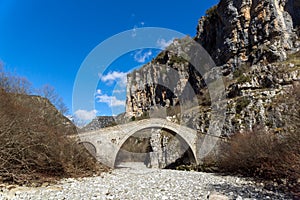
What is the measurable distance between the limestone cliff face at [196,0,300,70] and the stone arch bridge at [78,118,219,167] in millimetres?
15463

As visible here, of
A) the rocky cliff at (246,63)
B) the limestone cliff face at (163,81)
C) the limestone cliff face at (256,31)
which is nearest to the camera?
the rocky cliff at (246,63)

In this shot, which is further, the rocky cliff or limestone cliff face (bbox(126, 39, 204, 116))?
limestone cliff face (bbox(126, 39, 204, 116))

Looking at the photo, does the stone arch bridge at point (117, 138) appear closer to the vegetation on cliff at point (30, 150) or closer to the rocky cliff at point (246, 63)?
the vegetation on cliff at point (30, 150)

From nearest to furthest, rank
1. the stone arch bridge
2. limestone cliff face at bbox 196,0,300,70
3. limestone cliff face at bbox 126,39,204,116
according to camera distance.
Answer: the stone arch bridge → limestone cliff face at bbox 196,0,300,70 → limestone cliff face at bbox 126,39,204,116

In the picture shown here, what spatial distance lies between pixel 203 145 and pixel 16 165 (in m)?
15.4

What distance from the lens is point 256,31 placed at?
1260 inches

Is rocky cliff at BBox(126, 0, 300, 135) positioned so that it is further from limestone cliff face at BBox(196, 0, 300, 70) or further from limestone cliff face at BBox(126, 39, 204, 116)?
limestone cliff face at BBox(126, 39, 204, 116)

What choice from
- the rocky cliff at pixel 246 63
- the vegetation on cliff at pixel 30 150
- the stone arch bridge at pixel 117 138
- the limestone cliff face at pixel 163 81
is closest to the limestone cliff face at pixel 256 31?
the rocky cliff at pixel 246 63

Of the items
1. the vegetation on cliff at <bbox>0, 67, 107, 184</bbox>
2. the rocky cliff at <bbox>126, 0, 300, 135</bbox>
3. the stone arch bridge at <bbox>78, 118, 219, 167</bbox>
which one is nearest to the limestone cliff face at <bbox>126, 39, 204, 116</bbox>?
the rocky cliff at <bbox>126, 0, 300, 135</bbox>

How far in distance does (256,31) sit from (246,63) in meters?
4.58

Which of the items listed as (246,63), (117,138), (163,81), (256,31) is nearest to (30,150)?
(117,138)

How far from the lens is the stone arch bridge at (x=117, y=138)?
631 inches

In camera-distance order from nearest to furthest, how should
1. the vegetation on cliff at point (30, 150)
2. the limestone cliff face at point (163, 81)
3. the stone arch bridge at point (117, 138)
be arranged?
the vegetation on cliff at point (30, 150) → the stone arch bridge at point (117, 138) → the limestone cliff face at point (163, 81)

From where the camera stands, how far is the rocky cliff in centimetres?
2123
